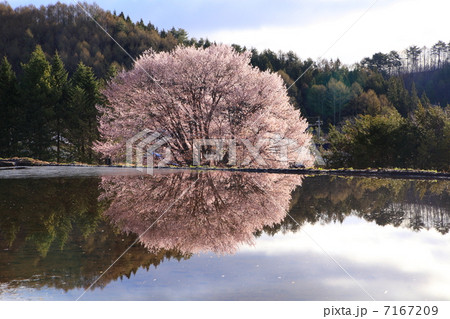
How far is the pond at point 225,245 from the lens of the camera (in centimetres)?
538

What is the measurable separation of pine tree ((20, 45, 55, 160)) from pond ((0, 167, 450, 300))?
3991 centimetres

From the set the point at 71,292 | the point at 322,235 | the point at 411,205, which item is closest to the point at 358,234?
the point at 322,235

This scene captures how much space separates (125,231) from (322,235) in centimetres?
356

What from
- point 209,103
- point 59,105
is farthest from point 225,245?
point 59,105

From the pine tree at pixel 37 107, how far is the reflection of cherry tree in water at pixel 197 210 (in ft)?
125

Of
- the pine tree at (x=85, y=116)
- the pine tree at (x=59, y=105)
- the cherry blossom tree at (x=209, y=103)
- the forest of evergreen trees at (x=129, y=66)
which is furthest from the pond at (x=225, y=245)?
the pine tree at (x=59, y=105)

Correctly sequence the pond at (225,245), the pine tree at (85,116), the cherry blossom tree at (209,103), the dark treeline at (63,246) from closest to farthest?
the pond at (225,245)
the dark treeline at (63,246)
the cherry blossom tree at (209,103)
the pine tree at (85,116)

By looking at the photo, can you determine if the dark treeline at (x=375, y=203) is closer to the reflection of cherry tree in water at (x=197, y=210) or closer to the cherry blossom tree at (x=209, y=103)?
the reflection of cherry tree in water at (x=197, y=210)

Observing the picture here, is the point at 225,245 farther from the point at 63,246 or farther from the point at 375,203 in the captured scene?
the point at 375,203

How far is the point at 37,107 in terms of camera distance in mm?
51125

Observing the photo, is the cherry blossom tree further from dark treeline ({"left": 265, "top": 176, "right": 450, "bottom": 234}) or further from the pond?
the pond

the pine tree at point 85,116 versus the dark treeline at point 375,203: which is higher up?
the pine tree at point 85,116

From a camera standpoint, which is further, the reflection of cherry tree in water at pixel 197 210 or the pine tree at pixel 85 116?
the pine tree at pixel 85 116

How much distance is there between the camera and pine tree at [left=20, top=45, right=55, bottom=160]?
2004 inches
